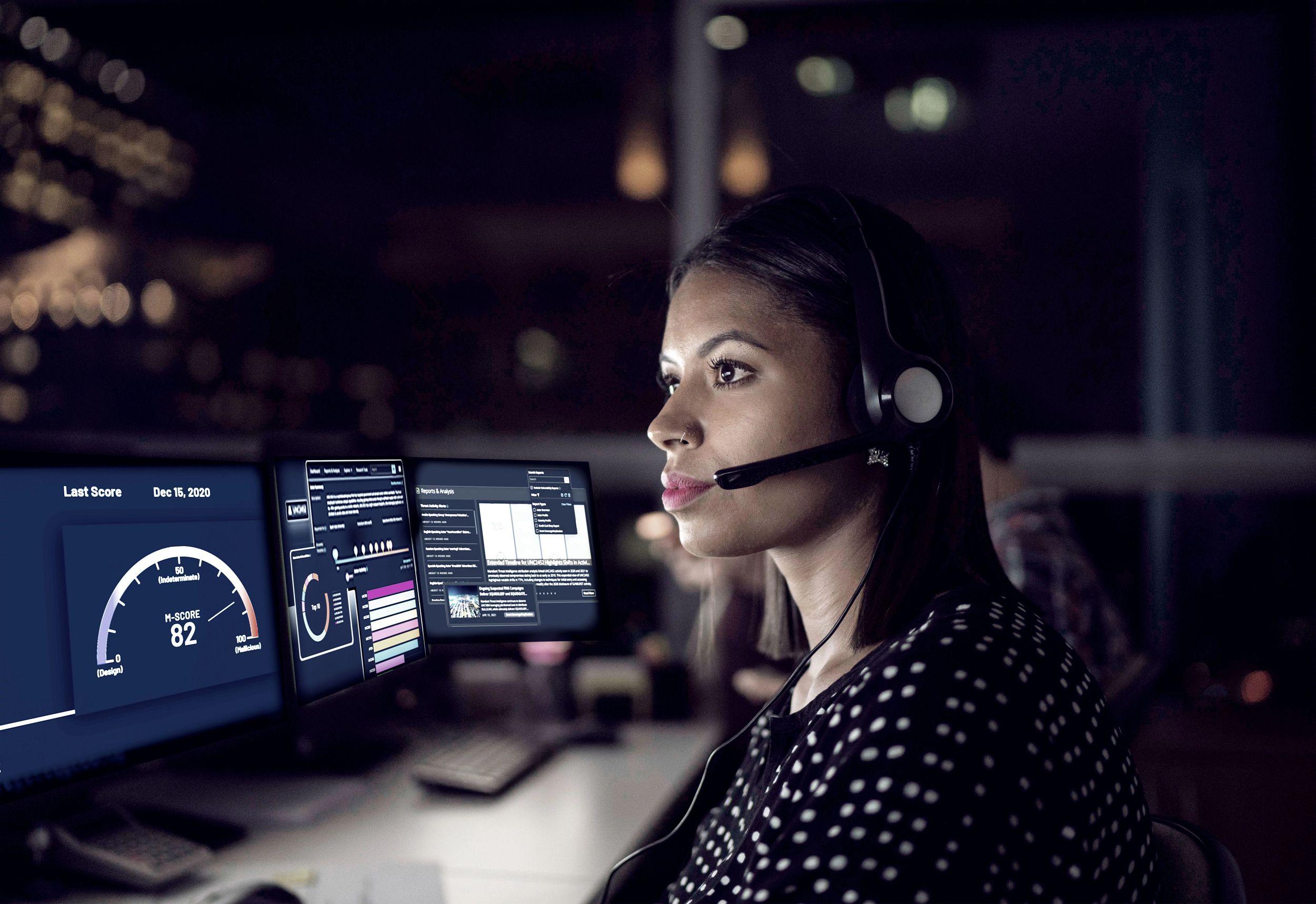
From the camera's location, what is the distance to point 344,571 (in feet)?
3.44

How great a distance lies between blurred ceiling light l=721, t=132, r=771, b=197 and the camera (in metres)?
2.55

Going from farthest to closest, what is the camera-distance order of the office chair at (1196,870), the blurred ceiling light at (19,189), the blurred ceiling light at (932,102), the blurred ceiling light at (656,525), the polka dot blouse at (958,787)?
the blurred ceiling light at (19,189) → the blurred ceiling light at (932,102) → the blurred ceiling light at (656,525) → the office chair at (1196,870) → the polka dot blouse at (958,787)

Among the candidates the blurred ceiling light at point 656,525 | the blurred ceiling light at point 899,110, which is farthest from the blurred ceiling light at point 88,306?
the blurred ceiling light at point 899,110

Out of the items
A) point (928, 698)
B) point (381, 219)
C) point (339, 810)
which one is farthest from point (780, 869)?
point (381, 219)

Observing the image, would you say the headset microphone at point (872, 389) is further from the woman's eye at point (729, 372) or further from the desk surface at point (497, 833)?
the desk surface at point (497, 833)

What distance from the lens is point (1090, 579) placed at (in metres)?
1.80

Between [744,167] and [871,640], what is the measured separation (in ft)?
6.53

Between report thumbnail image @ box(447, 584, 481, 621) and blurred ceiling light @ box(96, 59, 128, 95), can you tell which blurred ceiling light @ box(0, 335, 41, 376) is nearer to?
blurred ceiling light @ box(96, 59, 128, 95)

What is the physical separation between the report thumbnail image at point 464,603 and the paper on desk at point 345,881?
35 centimetres

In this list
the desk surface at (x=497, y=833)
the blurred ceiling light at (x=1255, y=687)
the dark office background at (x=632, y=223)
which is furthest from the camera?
the dark office background at (x=632, y=223)

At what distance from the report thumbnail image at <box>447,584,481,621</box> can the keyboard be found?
1.83 feet

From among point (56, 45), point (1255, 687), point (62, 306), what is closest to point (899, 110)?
point (1255, 687)

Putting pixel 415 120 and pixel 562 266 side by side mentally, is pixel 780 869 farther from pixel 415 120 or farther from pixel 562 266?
pixel 415 120

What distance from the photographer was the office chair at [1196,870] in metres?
0.75
